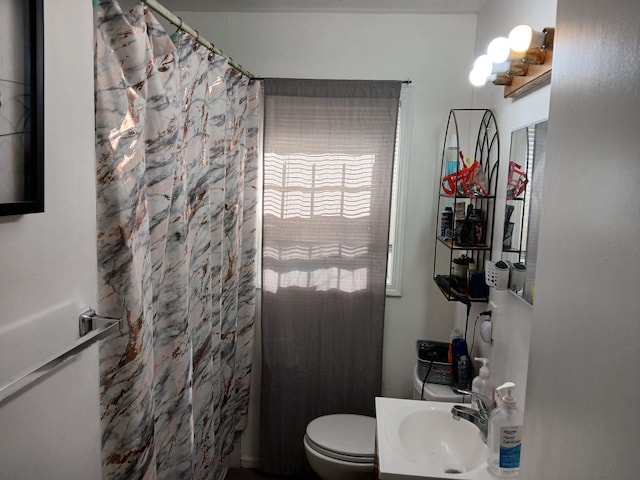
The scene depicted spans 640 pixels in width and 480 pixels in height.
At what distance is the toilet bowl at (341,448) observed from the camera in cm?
221

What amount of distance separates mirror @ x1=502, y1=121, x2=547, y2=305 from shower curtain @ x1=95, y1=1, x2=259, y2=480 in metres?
1.12

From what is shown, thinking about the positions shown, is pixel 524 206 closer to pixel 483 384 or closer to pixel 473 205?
pixel 473 205

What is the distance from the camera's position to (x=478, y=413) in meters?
1.65

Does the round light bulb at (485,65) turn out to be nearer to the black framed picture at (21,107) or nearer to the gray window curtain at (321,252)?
the gray window curtain at (321,252)

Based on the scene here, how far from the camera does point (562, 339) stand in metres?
0.68

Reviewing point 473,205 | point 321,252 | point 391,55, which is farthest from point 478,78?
point 321,252

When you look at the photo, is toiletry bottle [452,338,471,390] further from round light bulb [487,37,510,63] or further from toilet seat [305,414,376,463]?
round light bulb [487,37,510,63]

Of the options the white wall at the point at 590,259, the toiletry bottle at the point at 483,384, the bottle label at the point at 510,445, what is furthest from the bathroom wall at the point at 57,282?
the toiletry bottle at the point at 483,384

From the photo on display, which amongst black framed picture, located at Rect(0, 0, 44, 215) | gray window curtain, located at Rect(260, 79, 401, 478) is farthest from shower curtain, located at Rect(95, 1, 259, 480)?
black framed picture, located at Rect(0, 0, 44, 215)

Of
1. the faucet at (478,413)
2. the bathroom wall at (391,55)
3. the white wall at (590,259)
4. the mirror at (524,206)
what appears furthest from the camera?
the bathroom wall at (391,55)

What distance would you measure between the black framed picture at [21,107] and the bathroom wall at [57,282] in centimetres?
5

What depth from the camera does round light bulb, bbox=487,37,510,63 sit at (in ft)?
5.41

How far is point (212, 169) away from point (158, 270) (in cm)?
65

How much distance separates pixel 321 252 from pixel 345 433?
906mm
